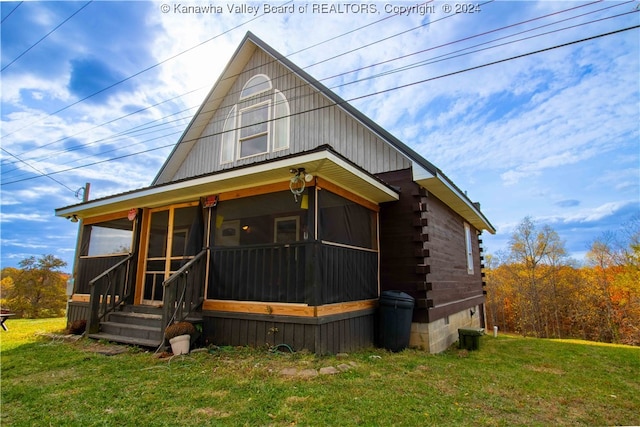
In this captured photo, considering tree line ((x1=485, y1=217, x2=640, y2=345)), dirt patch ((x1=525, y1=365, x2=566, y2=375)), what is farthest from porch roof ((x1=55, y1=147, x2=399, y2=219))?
tree line ((x1=485, y1=217, x2=640, y2=345))

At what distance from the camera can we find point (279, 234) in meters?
6.73

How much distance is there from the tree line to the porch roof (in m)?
24.4

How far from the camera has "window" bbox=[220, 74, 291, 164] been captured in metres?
8.28

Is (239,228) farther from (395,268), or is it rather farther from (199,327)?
(395,268)

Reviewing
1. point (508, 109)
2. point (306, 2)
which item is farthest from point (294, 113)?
point (508, 109)

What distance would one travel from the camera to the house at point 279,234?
520 centimetres

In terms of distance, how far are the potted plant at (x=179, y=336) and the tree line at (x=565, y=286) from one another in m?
27.5

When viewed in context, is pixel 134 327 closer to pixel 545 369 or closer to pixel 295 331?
pixel 295 331

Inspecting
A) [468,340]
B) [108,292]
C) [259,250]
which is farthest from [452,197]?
[108,292]

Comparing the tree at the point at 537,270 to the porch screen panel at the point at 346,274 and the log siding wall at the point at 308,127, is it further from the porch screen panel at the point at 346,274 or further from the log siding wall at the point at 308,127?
the porch screen panel at the point at 346,274

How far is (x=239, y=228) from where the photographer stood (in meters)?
6.11

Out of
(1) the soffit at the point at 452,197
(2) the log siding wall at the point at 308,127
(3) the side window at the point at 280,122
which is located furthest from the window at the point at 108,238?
(1) the soffit at the point at 452,197

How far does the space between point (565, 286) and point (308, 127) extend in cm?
2681

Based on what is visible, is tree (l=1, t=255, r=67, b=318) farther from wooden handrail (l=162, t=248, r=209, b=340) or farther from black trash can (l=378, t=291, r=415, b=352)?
black trash can (l=378, t=291, r=415, b=352)
